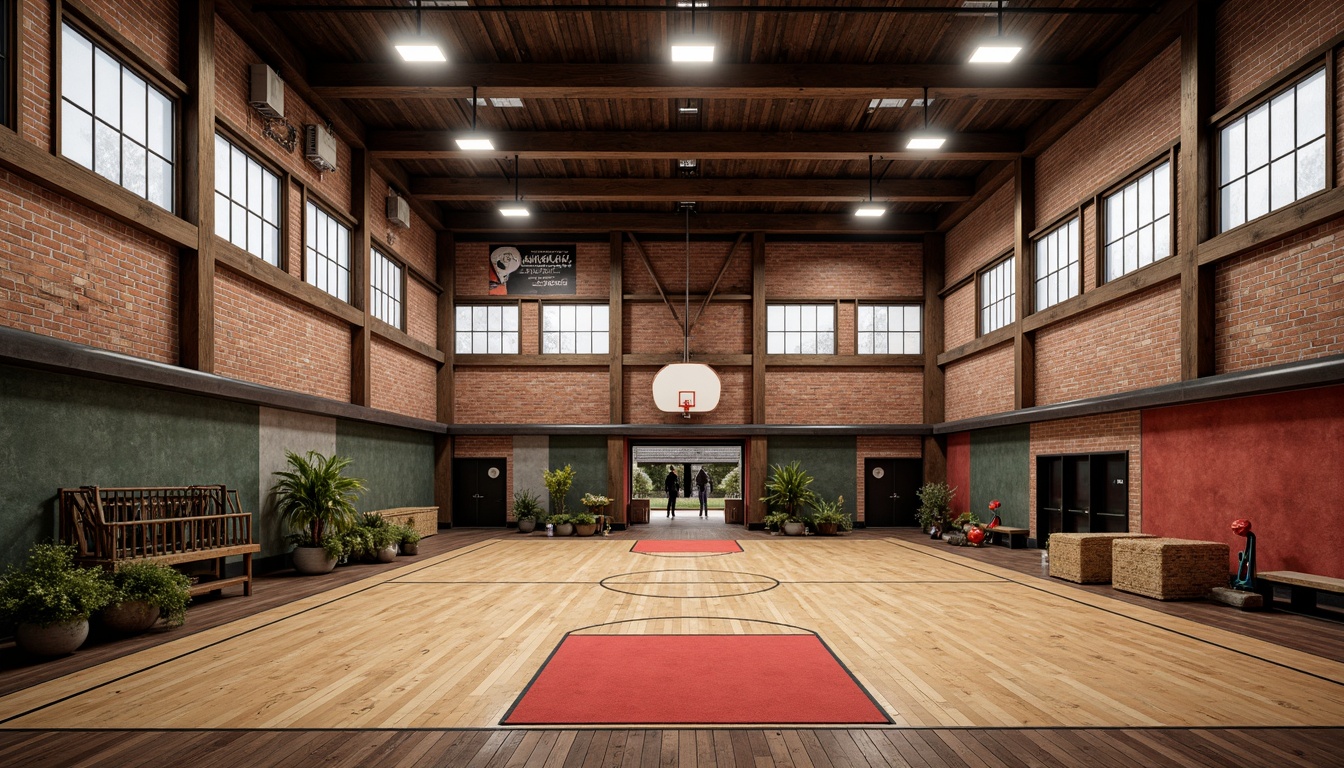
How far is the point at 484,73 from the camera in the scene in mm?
10516

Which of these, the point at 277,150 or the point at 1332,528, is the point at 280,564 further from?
the point at 1332,528

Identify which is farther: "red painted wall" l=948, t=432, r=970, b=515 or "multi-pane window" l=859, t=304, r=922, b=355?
"multi-pane window" l=859, t=304, r=922, b=355

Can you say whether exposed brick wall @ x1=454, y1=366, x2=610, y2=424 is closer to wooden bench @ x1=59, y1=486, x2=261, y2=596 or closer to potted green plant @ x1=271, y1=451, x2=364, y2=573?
potted green plant @ x1=271, y1=451, x2=364, y2=573

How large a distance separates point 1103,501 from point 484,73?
11.0 m

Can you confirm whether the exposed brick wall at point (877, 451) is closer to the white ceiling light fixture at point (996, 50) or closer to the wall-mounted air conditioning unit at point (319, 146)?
the white ceiling light fixture at point (996, 50)

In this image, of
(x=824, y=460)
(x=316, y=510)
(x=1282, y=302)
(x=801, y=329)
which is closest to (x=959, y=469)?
(x=824, y=460)

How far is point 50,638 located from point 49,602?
30cm

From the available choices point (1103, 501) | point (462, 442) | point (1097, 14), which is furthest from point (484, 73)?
point (1103, 501)

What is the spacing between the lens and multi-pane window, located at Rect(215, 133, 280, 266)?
917 centimetres

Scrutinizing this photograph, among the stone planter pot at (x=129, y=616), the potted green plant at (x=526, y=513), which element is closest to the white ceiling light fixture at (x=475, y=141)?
the stone planter pot at (x=129, y=616)

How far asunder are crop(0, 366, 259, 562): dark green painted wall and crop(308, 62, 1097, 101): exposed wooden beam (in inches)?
199

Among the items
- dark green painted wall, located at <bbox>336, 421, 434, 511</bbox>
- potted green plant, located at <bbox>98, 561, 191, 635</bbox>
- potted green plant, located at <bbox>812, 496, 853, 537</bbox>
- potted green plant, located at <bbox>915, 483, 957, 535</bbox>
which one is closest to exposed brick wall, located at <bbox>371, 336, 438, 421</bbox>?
dark green painted wall, located at <bbox>336, 421, 434, 511</bbox>

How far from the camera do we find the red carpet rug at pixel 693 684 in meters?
4.03

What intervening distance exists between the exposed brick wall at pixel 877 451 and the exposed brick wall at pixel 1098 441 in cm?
433
